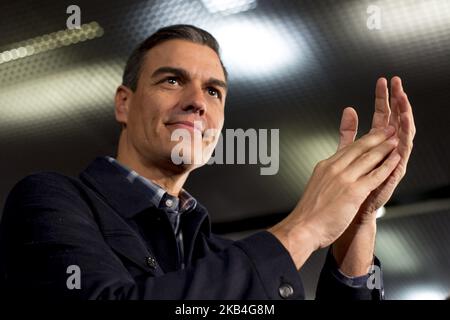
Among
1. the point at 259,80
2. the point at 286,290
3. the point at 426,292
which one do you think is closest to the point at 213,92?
the point at 286,290

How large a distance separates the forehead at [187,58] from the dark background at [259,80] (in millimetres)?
751

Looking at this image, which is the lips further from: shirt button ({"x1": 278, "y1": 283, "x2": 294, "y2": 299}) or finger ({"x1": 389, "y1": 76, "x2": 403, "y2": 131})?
shirt button ({"x1": 278, "y1": 283, "x2": 294, "y2": 299})

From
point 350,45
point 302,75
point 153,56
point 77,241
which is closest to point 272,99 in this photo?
point 302,75

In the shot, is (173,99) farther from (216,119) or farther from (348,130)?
(348,130)

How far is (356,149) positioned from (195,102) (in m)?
0.23

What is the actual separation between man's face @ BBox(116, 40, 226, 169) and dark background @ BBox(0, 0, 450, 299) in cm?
77

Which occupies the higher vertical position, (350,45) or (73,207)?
(350,45)

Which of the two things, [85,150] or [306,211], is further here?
[85,150]

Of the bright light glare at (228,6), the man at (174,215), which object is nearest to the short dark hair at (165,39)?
the man at (174,215)

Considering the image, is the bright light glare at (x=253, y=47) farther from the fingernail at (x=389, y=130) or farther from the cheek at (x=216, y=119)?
the fingernail at (x=389, y=130)

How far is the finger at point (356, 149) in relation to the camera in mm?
677

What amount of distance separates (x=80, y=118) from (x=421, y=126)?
0.98 m
